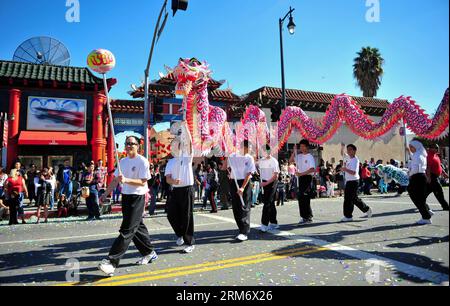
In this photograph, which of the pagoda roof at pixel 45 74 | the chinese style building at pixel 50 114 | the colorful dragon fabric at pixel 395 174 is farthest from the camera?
the pagoda roof at pixel 45 74

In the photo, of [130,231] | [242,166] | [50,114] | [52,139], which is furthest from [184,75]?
[50,114]

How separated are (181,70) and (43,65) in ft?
48.2

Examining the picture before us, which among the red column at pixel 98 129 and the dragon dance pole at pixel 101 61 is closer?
the dragon dance pole at pixel 101 61

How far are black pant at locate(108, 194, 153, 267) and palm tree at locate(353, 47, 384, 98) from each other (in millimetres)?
30127

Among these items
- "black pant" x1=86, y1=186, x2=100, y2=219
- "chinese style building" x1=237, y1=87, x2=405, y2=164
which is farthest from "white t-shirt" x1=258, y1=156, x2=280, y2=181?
"chinese style building" x1=237, y1=87, x2=405, y2=164

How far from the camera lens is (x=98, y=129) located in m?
17.0

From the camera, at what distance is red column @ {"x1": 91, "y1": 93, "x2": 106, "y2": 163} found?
1678cm

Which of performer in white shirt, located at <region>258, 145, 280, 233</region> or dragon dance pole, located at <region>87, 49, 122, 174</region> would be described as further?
performer in white shirt, located at <region>258, 145, 280, 233</region>

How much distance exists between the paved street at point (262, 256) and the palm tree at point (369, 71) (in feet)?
83.5

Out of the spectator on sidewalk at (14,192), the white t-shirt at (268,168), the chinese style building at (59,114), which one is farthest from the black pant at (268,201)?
the chinese style building at (59,114)

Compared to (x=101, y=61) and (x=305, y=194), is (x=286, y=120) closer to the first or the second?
(x=305, y=194)

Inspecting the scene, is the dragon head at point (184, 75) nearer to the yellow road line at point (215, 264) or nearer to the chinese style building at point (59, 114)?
the yellow road line at point (215, 264)

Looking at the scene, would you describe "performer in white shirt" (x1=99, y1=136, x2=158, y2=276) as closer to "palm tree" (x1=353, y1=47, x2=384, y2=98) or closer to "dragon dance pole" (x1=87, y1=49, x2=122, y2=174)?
"dragon dance pole" (x1=87, y1=49, x2=122, y2=174)

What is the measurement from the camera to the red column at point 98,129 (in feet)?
55.1
